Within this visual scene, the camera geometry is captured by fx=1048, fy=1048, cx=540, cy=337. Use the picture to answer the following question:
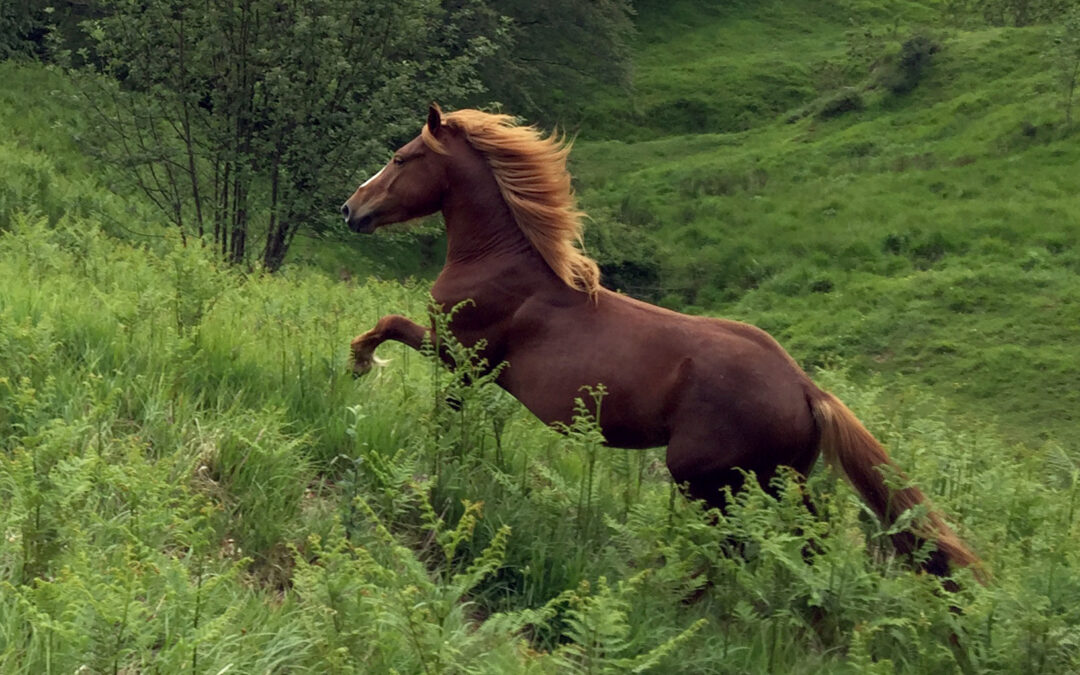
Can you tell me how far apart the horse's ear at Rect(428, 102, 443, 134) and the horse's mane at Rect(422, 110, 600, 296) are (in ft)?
0.09

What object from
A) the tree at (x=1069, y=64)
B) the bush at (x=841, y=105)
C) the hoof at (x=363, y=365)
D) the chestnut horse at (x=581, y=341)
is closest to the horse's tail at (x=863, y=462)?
the chestnut horse at (x=581, y=341)

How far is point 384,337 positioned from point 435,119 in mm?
1156

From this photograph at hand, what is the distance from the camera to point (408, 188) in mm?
5508

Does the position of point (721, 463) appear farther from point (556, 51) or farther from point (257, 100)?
point (556, 51)

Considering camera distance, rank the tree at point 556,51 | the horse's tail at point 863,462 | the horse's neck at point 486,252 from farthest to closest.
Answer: the tree at point 556,51 → the horse's neck at point 486,252 → the horse's tail at point 863,462

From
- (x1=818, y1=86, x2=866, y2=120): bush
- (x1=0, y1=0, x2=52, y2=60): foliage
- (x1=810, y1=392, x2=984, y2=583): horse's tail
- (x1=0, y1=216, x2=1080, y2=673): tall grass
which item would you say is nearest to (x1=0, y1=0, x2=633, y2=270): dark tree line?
(x1=0, y1=216, x2=1080, y2=673): tall grass

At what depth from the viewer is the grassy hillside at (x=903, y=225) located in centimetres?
1762

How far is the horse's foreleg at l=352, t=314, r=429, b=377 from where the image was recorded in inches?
206

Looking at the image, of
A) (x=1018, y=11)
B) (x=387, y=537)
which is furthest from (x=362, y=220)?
(x=1018, y=11)

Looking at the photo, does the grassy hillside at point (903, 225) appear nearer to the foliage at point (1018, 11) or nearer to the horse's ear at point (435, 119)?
the foliage at point (1018, 11)

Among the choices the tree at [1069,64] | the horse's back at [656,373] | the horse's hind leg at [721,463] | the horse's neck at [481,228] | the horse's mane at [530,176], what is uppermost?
the horse's mane at [530,176]

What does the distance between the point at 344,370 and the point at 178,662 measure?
2.63m

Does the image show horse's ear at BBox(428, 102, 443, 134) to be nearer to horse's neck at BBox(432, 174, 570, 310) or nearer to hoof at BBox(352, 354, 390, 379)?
horse's neck at BBox(432, 174, 570, 310)

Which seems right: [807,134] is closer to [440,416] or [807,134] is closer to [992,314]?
[992,314]
